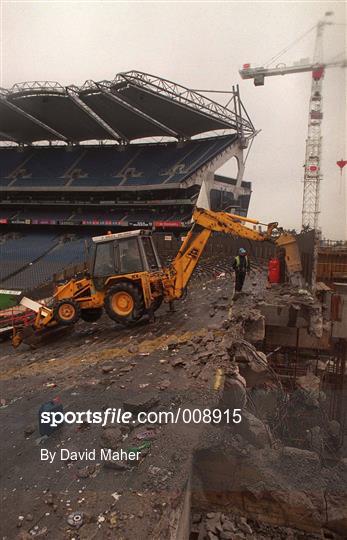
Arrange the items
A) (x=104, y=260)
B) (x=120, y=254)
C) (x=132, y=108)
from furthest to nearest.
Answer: (x=132, y=108) < (x=104, y=260) < (x=120, y=254)

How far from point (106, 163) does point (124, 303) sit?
29480 millimetres

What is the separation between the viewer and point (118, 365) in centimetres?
570

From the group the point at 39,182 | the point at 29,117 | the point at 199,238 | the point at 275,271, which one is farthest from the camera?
the point at 39,182

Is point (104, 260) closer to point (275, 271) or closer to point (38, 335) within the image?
point (38, 335)

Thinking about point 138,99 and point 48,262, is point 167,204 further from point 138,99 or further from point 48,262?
point 48,262

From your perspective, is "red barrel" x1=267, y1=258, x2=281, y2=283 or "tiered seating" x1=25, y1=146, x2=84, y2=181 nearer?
"red barrel" x1=267, y1=258, x2=281, y2=283

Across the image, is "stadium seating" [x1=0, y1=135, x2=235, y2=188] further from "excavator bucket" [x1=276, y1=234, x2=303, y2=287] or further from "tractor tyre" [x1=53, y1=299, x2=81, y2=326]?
"tractor tyre" [x1=53, y1=299, x2=81, y2=326]

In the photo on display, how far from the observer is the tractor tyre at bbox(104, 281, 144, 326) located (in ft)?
25.1

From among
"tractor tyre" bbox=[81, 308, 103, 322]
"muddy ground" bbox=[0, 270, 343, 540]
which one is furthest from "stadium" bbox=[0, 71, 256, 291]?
"muddy ground" bbox=[0, 270, 343, 540]

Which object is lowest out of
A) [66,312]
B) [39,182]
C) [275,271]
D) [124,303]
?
[66,312]

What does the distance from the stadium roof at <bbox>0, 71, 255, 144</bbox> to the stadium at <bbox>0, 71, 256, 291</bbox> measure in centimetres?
9

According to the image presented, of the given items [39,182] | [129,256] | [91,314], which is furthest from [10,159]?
[129,256]

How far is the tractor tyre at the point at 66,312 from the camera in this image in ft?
26.9

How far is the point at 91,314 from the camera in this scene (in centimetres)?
894
